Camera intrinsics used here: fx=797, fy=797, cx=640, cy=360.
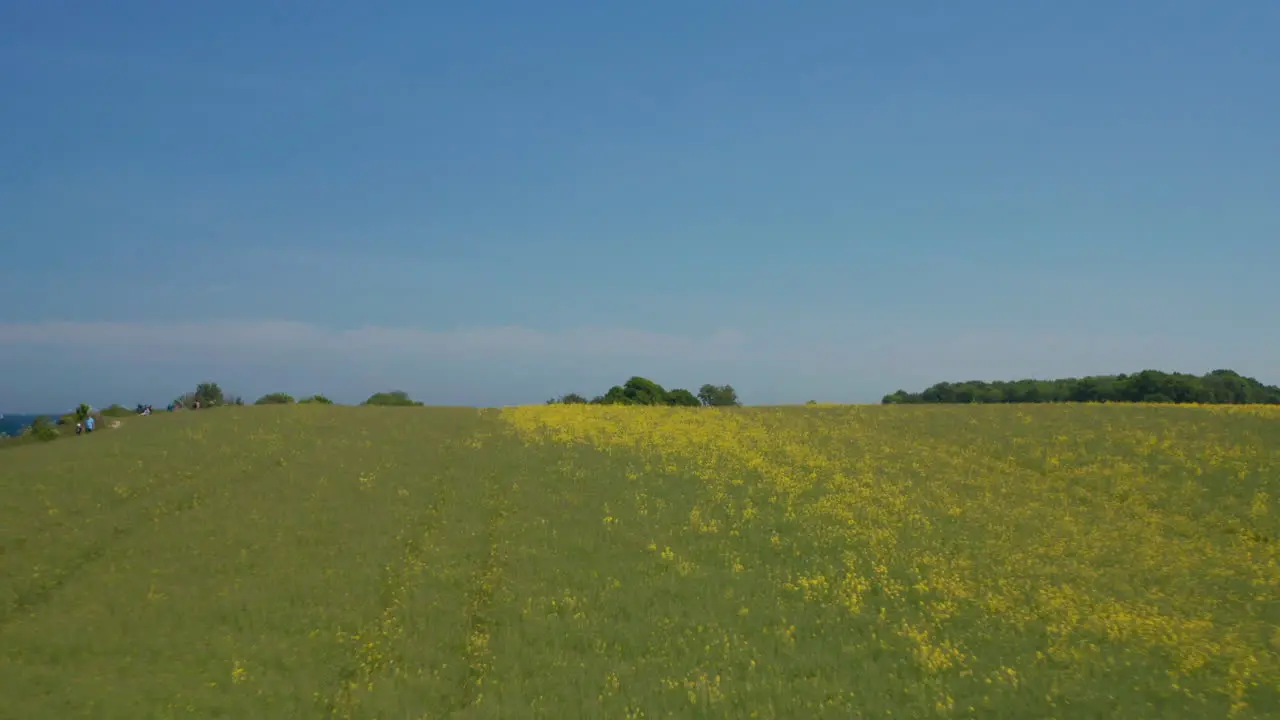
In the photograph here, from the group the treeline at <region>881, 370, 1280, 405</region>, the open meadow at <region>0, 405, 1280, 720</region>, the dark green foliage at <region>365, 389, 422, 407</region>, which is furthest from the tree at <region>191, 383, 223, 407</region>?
the treeline at <region>881, 370, 1280, 405</region>

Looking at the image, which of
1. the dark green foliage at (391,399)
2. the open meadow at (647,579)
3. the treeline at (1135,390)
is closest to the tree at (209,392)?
the dark green foliage at (391,399)

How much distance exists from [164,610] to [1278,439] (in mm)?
51727

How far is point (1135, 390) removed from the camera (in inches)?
3113

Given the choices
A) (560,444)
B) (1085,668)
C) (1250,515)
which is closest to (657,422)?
(560,444)

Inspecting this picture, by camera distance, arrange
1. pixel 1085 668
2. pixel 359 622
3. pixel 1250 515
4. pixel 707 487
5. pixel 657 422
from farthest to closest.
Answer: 1. pixel 657 422
2. pixel 707 487
3. pixel 1250 515
4. pixel 359 622
5. pixel 1085 668

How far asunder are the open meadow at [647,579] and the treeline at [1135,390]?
30009 millimetres

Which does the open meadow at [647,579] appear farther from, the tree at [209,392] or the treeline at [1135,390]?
the tree at [209,392]

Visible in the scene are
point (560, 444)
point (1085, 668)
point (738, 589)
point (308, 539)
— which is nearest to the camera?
point (1085, 668)

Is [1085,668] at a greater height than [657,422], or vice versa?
[657,422]

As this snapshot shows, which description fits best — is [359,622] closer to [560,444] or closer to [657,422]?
[560,444]

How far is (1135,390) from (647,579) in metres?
72.3

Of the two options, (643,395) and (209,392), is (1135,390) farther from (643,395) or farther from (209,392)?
(209,392)

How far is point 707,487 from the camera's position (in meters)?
36.0

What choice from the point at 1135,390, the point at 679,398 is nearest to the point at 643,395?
the point at 679,398
